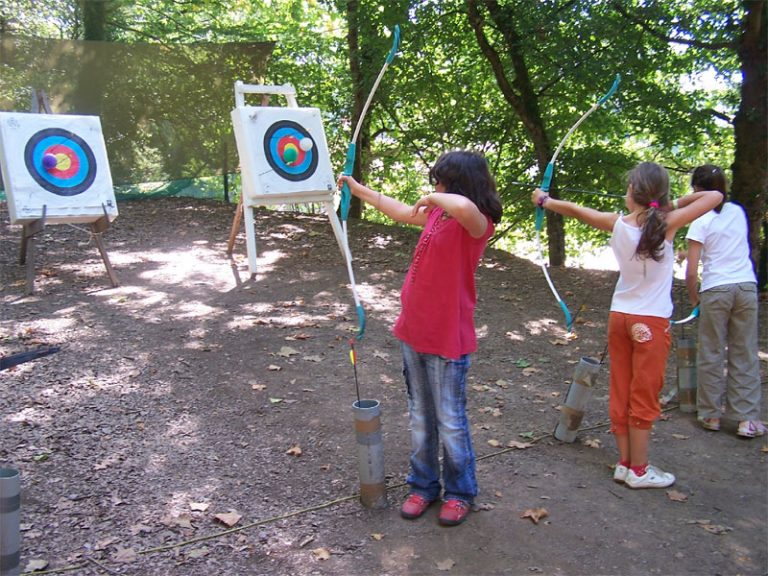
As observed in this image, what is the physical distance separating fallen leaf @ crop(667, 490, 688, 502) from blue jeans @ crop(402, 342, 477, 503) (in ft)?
3.18

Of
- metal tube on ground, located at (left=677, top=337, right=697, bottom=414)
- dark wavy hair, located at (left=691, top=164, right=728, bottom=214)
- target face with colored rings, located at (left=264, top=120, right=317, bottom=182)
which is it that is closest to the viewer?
dark wavy hair, located at (left=691, top=164, right=728, bottom=214)

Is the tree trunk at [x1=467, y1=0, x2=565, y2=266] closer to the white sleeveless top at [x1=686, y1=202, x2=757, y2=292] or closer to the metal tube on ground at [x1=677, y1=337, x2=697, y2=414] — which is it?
the metal tube on ground at [x1=677, y1=337, x2=697, y2=414]

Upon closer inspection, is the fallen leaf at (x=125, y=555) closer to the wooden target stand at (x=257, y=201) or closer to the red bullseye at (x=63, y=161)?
the wooden target stand at (x=257, y=201)

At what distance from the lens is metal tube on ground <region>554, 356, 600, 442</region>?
3.55m

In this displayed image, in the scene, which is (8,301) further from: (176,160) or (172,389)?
(176,160)

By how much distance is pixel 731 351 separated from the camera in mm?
3877

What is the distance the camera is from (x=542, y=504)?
3006mm

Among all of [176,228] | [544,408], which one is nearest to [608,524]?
[544,408]

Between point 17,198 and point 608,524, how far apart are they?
197 inches

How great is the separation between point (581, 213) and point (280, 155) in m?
3.87

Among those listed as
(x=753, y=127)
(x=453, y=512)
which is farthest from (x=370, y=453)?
(x=753, y=127)

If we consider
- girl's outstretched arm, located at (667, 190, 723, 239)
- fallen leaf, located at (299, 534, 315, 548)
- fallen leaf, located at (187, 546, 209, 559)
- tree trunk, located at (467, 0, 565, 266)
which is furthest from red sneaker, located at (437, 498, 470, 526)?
tree trunk, located at (467, 0, 565, 266)

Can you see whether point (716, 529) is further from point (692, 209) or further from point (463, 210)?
point (463, 210)

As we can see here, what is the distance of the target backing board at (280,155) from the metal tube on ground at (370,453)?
372cm
